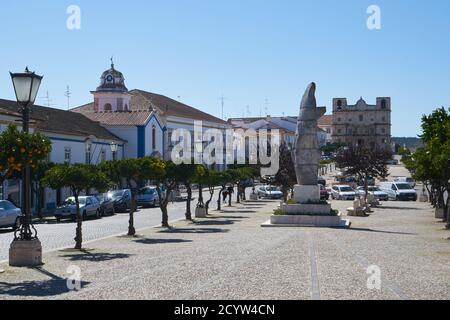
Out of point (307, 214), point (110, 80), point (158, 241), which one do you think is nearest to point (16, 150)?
point (158, 241)

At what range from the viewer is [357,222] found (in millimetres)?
28531

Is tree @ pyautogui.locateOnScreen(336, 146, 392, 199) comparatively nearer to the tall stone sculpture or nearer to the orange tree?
the tall stone sculpture

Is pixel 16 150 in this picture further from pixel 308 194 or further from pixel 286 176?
pixel 286 176

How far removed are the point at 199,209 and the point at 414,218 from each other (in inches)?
400

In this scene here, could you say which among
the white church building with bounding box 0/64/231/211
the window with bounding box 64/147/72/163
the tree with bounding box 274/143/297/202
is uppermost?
the white church building with bounding box 0/64/231/211

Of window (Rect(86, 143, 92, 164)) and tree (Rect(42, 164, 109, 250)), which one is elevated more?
window (Rect(86, 143, 92, 164))

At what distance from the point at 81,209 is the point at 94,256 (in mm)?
16002

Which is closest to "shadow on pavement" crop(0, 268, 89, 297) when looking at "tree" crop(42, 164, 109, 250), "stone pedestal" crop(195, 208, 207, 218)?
"tree" crop(42, 164, 109, 250)

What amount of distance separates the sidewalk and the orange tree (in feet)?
7.01

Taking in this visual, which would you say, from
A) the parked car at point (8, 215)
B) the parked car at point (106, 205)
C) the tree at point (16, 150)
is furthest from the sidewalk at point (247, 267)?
the parked car at point (106, 205)

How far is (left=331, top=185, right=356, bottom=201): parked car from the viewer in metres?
52.8

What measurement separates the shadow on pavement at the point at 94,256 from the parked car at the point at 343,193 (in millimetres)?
37704

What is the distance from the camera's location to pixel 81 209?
3203 centimetres

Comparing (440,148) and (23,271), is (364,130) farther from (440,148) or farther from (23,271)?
(23,271)
